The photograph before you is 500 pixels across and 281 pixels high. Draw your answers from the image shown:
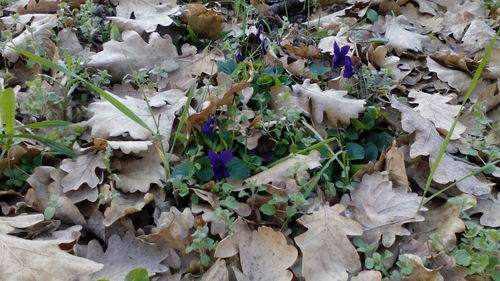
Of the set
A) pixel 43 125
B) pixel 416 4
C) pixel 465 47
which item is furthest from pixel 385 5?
pixel 43 125

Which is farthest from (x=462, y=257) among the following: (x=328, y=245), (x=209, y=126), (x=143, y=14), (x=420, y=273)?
(x=143, y=14)

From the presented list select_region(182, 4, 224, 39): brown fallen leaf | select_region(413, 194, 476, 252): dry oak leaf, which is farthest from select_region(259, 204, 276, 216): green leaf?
select_region(182, 4, 224, 39): brown fallen leaf

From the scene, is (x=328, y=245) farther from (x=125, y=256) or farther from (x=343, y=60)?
(x=343, y=60)

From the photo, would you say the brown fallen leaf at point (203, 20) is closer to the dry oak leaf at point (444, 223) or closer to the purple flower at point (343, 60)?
the purple flower at point (343, 60)

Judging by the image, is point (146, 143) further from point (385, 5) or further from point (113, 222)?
point (385, 5)

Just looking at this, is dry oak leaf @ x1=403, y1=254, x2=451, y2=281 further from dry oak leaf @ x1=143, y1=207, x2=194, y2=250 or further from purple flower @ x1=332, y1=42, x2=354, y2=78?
purple flower @ x1=332, y1=42, x2=354, y2=78
